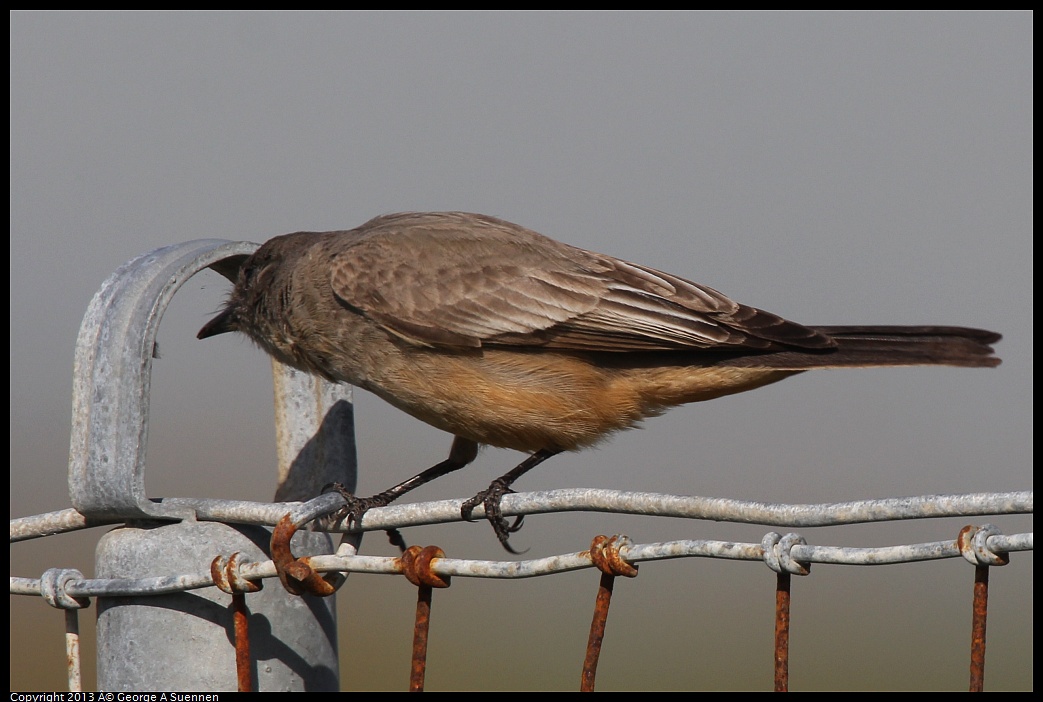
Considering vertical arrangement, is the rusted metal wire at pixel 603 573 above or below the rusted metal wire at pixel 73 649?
above

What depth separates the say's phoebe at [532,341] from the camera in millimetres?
5273

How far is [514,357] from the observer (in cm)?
547

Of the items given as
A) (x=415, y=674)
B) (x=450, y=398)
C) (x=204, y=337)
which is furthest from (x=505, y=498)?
(x=204, y=337)

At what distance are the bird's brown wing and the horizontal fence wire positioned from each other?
1902mm

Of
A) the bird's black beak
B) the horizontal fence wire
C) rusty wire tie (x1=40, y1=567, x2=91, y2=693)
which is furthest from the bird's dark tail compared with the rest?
rusty wire tie (x1=40, y1=567, x2=91, y2=693)

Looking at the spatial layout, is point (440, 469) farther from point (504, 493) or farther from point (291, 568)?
point (291, 568)

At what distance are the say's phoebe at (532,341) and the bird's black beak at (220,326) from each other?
0.40 meters

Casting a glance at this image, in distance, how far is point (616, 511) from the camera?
111 inches

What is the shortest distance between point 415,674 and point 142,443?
1.15 meters

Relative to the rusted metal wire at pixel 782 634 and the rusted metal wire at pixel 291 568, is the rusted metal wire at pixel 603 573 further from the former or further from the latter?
the rusted metal wire at pixel 291 568

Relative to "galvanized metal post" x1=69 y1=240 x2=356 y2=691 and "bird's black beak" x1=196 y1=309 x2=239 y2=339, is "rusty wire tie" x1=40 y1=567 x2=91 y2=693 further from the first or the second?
"bird's black beak" x1=196 y1=309 x2=239 y2=339

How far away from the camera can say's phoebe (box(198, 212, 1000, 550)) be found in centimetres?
527

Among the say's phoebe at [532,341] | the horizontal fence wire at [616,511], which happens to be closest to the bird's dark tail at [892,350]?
the say's phoebe at [532,341]

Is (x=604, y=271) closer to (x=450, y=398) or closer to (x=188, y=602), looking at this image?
(x=450, y=398)
